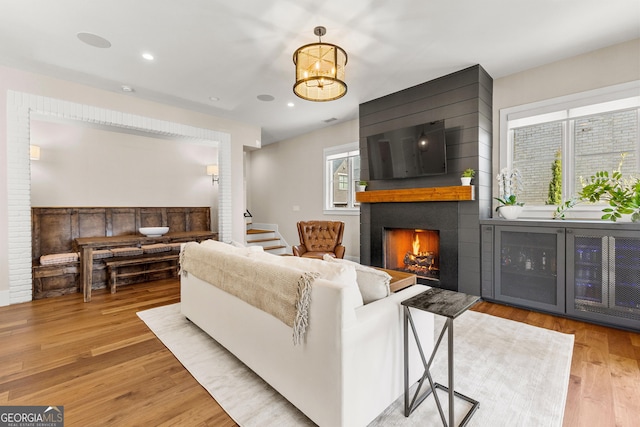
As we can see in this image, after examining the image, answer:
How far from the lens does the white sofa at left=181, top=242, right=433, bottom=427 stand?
1.36m

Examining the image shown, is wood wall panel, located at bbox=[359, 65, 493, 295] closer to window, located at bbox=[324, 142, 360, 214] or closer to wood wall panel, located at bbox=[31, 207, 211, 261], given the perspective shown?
window, located at bbox=[324, 142, 360, 214]

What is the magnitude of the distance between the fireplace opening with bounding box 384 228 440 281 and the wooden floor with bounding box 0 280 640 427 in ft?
3.46

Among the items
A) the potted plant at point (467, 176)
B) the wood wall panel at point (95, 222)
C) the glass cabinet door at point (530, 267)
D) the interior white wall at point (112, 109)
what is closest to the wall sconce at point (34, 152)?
the wood wall panel at point (95, 222)

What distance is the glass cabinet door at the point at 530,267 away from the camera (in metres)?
3.05

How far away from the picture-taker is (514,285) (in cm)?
335

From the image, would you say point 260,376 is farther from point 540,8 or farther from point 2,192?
point 2,192

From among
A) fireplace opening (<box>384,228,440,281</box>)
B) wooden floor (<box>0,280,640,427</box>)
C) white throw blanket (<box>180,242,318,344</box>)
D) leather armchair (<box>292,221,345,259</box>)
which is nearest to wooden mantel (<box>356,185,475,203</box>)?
fireplace opening (<box>384,228,440,281</box>)

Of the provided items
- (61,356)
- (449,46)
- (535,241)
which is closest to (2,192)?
(61,356)

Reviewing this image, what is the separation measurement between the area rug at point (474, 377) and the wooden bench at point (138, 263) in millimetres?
1618

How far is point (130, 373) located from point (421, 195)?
362 cm

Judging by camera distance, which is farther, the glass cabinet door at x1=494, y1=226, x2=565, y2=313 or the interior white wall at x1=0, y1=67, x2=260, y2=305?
the interior white wall at x1=0, y1=67, x2=260, y2=305

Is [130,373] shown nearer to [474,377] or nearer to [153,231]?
[474,377]

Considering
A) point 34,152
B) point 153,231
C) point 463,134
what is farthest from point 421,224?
point 34,152

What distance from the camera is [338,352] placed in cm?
134
